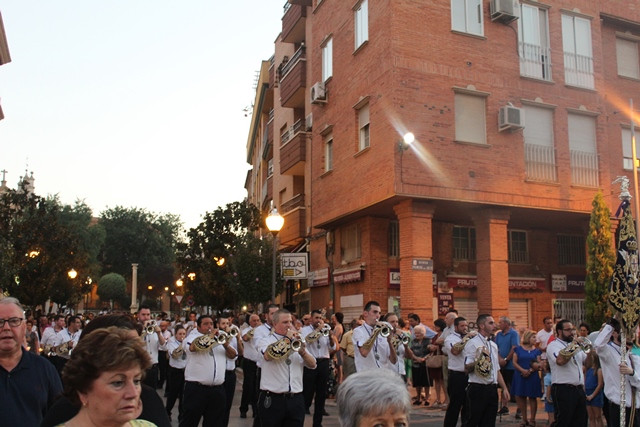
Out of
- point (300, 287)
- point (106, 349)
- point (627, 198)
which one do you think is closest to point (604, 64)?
point (300, 287)

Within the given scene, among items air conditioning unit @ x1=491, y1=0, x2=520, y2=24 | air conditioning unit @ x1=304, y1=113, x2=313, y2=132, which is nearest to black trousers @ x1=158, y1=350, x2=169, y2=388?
air conditioning unit @ x1=304, y1=113, x2=313, y2=132

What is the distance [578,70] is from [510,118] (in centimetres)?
434

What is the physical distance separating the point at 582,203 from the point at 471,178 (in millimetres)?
4633

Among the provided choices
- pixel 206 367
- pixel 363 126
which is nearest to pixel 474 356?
pixel 206 367

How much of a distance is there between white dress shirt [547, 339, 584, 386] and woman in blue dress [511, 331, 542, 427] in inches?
115

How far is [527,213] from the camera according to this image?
24625 mm

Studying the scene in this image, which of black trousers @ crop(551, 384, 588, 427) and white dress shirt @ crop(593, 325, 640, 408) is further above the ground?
white dress shirt @ crop(593, 325, 640, 408)

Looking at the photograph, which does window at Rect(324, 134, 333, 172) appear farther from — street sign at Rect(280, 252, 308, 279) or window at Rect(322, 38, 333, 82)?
street sign at Rect(280, 252, 308, 279)

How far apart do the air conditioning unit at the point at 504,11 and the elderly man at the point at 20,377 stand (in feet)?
67.3

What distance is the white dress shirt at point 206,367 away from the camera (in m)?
10.0

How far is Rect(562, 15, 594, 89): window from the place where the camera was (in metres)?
25.0

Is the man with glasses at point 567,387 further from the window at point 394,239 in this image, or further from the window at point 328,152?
the window at point 328,152

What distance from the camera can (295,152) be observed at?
30625mm

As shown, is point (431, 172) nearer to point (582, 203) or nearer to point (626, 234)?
point (582, 203)
